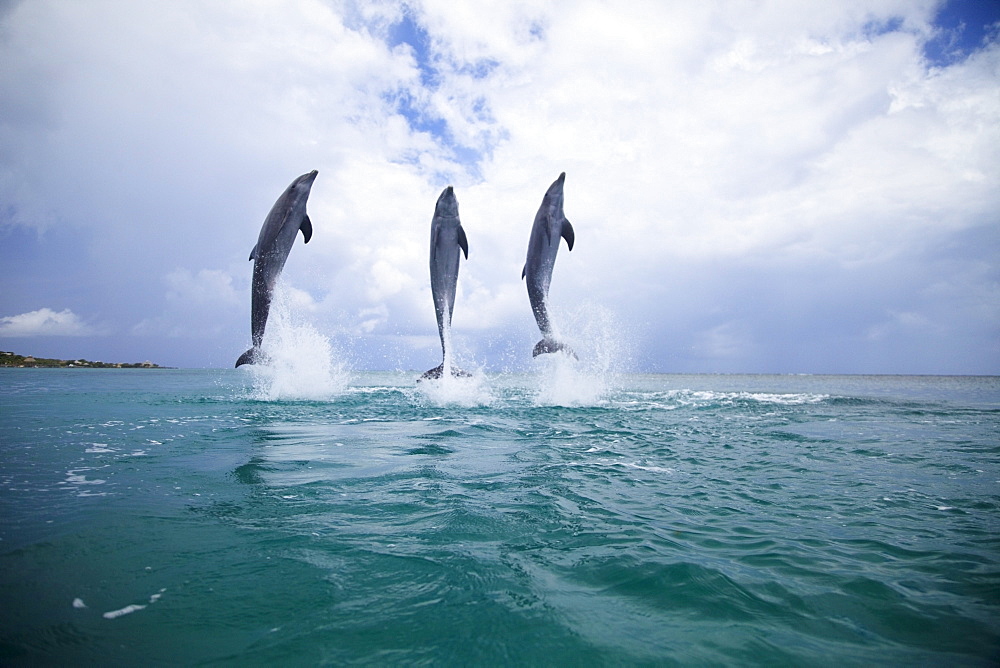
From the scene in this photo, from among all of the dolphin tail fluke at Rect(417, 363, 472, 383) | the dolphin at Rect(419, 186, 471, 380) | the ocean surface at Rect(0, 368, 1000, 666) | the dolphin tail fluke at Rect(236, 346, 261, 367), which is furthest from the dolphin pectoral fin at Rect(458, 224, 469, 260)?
the ocean surface at Rect(0, 368, 1000, 666)

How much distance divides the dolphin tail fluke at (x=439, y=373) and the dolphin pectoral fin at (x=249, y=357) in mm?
4325

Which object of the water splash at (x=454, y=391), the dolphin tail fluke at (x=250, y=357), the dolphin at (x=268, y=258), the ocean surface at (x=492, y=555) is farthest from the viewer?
the water splash at (x=454, y=391)

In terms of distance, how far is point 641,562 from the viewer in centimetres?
331

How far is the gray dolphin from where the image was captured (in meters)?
14.5

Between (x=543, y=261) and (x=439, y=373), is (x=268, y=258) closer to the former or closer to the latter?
(x=439, y=373)

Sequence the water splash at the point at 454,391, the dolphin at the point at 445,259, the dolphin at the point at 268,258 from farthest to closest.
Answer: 1. the water splash at the point at 454,391
2. the dolphin at the point at 445,259
3. the dolphin at the point at 268,258

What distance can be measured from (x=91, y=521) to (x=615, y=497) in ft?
15.0

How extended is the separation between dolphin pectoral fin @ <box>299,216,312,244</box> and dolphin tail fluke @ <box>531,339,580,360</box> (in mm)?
7451

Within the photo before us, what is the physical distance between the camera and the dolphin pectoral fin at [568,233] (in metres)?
15.4

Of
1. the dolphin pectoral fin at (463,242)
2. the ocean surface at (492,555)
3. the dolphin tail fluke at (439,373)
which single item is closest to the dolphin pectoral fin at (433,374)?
the dolphin tail fluke at (439,373)

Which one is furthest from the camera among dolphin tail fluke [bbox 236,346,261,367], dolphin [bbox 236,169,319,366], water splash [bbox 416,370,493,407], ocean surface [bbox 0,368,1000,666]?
water splash [bbox 416,370,493,407]

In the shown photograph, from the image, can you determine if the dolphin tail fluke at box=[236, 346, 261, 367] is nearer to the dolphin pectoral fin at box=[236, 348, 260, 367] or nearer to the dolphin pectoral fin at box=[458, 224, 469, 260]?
the dolphin pectoral fin at box=[236, 348, 260, 367]

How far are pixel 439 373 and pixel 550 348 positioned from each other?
333 centimetres

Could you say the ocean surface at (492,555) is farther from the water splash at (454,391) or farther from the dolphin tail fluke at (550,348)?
the water splash at (454,391)
